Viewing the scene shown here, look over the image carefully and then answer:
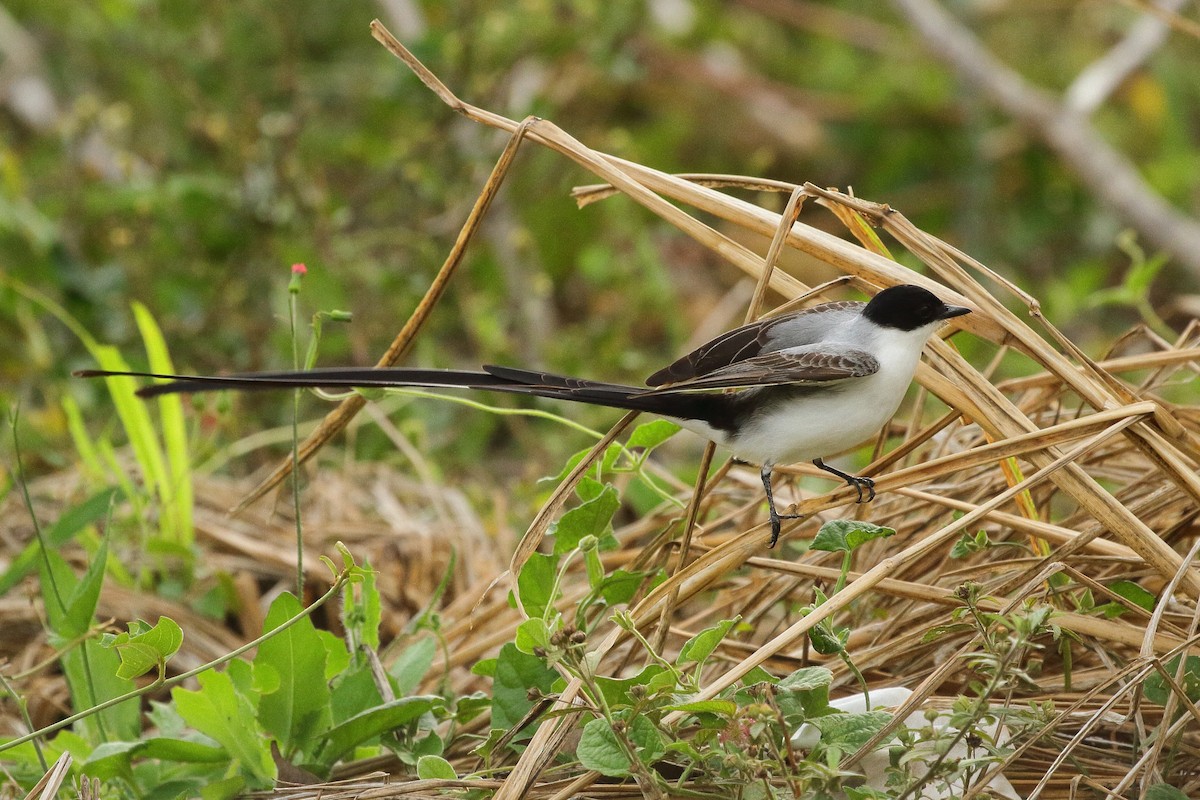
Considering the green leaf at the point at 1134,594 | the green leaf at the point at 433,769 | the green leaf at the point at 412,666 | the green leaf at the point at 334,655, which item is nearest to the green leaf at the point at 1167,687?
the green leaf at the point at 1134,594

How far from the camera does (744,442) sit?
7.70 ft

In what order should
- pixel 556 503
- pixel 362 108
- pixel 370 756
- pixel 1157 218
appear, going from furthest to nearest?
pixel 362 108, pixel 1157 218, pixel 370 756, pixel 556 503

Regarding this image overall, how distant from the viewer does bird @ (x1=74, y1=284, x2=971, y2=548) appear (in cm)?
216

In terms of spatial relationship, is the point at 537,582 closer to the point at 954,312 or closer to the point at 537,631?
the point at 537,631

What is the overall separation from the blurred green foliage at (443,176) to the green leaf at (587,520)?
52.5 inches

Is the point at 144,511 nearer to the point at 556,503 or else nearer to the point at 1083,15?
the point at 556,503

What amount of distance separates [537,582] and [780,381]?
56 cm

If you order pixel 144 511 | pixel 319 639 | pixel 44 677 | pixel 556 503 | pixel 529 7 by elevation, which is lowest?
pixel 44 677

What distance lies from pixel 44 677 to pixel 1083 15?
7.43m

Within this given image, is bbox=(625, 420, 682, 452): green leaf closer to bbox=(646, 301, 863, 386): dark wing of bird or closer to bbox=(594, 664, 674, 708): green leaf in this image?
bbox=(646, 301, 863, 386): dark wing of bird

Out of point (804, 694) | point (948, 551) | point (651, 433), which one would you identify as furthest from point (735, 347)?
point (804, 694)

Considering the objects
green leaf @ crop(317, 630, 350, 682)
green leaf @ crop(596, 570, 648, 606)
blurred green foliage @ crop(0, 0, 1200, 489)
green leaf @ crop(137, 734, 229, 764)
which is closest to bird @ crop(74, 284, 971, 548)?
green leaf @ crop(596, 570, 648, 606)

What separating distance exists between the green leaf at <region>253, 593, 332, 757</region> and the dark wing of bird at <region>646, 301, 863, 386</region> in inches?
30.5

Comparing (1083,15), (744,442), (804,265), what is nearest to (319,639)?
(744,442)
